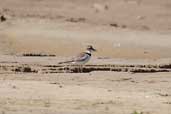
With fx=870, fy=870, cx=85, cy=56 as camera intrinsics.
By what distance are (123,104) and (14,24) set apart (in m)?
11.4

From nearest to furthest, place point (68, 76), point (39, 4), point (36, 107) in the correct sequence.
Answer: point (36, 107) → point (68, 76) → point (39, 4)

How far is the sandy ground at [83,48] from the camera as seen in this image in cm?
1112

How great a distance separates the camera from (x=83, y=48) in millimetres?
18641

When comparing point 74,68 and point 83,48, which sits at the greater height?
point 83,48

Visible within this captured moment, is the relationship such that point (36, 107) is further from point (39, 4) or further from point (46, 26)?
point (39, 4)

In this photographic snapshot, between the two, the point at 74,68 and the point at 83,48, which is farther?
the point at 83,48

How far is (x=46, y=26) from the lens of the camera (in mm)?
21984

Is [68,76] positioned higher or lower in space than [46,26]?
lower

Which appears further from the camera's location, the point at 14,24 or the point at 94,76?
the point at 14,24

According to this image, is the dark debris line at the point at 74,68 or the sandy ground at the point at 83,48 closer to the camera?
the sandy ground at the point at 83,48

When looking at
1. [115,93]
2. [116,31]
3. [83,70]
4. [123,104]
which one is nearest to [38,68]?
[83,70]

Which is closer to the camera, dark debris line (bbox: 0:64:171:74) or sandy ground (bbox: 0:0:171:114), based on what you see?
sandy ground (bbox: 0:0:171:114)

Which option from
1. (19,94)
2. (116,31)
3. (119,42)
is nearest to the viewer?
(19,94)

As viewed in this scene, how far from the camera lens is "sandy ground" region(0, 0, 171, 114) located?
11.1 metres
